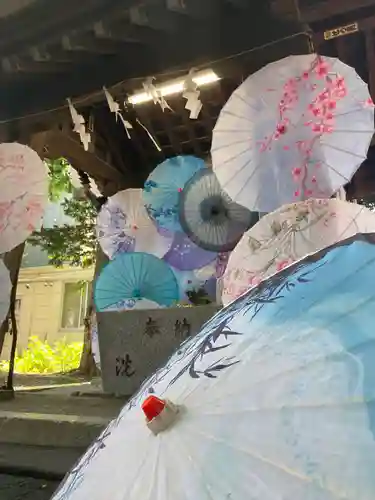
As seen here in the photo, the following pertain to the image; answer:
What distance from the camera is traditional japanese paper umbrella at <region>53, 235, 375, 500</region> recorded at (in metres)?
0.77

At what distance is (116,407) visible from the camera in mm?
3379

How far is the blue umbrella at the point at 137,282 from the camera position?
5180 millimetres

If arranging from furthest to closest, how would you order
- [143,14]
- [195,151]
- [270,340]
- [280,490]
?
[195,151] → [143,14] → [270,340] → [280,490]

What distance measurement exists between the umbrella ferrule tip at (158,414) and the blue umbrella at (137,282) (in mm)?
4182

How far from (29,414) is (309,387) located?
9.34 feet

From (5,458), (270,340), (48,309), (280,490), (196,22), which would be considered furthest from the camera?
(48,309)

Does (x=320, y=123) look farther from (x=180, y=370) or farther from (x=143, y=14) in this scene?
(x=180, y=370)

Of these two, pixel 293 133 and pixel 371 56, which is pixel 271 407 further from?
pixel 371 56

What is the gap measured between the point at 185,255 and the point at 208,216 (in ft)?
2.09

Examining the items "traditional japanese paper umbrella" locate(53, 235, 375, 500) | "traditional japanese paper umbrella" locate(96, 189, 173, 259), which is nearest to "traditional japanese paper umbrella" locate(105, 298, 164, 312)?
"traditional japanese paper umbrella" locate(96, 189, 173, 259)

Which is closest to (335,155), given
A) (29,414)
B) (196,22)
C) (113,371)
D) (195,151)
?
(196,22)

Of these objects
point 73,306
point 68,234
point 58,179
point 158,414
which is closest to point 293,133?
point 158,414

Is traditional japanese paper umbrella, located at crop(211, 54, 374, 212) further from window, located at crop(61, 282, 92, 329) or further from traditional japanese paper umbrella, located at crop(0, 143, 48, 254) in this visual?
window, located at crop(61, 282, 92, 329)

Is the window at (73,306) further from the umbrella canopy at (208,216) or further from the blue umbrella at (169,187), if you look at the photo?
the umbrella canopy at (208,216)
